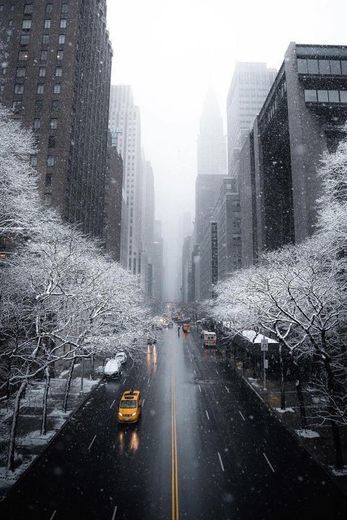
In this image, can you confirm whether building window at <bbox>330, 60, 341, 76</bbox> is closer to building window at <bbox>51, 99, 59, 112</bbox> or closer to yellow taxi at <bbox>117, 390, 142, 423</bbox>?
building window at <bbox>51, 99, 59, 112</bbox>

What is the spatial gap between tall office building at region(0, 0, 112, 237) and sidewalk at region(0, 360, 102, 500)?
85.7 ft

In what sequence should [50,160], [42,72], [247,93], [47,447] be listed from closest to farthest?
[47,447] → [50,160] → [42,72] → [247,93]

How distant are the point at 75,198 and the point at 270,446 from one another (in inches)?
1761

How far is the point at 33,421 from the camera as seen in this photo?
19578 millimetres

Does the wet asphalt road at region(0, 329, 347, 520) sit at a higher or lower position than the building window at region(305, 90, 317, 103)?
lower

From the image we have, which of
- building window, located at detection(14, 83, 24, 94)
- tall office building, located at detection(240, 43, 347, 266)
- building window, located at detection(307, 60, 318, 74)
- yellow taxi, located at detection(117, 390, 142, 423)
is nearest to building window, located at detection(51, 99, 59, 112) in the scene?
building window, located at detection(14, 83, 24, 94)

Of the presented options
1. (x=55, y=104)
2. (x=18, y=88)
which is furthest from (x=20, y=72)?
(x=55, y=104)

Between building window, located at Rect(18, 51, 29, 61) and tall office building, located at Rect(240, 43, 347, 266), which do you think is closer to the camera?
tall office building, located at Rect(240, 43, 347, 266)

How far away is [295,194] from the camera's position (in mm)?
37688

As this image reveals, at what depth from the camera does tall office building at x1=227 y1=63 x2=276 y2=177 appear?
6663 inches

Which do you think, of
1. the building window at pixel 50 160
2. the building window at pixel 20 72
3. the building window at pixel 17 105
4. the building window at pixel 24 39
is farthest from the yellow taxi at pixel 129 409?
the building window at pixel 24 39

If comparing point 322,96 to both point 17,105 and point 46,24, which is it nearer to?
point 17,105

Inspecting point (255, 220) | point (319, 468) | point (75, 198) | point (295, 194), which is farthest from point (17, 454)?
point (255, 220)

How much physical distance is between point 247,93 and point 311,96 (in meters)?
155
